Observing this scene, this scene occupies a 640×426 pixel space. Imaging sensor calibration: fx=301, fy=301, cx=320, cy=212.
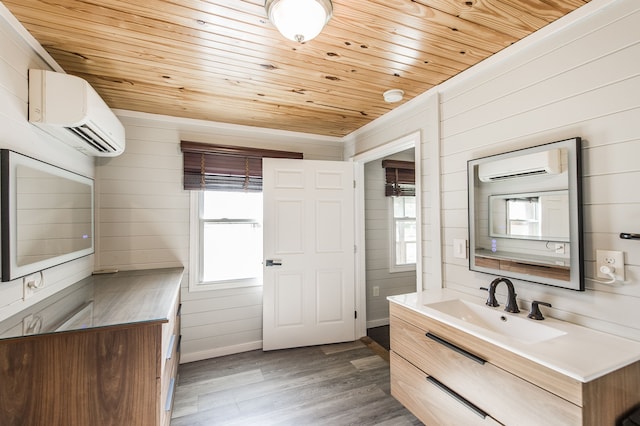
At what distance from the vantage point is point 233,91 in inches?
90.9

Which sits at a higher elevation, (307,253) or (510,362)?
(307,253)

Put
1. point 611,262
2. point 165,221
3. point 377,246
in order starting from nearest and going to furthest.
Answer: point 611,262, point 165,221, point 377,246

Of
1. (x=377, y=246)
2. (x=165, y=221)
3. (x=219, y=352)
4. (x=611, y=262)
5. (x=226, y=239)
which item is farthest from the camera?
(x=377, y=246)

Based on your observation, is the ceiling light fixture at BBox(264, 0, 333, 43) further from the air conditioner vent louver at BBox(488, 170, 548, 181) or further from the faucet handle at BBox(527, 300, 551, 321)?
the faucet handle at BBox(527, 300, 551, 321)

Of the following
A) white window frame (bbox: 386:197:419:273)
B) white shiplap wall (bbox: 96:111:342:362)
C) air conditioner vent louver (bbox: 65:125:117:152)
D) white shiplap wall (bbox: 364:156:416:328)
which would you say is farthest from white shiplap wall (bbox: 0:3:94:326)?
white window frame (bbox: 386:197:419:273)

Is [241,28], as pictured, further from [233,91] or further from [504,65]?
[504,65]

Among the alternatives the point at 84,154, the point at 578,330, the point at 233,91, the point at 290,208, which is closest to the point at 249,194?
the point at 290,208

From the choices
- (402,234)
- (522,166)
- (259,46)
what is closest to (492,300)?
(522,166)

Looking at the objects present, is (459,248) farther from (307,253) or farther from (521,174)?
(307,253)

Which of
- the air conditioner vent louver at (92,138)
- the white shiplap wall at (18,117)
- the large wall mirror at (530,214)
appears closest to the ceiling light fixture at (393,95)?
the large wall mirror at (530,214)

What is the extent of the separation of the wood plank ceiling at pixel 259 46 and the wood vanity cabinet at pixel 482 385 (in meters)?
1.55

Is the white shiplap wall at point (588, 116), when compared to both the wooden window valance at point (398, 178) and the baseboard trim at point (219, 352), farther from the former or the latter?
the baseboard trim at point (219, 352)

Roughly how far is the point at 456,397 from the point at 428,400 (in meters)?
0.23

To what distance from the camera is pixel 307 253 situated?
3160 mm
